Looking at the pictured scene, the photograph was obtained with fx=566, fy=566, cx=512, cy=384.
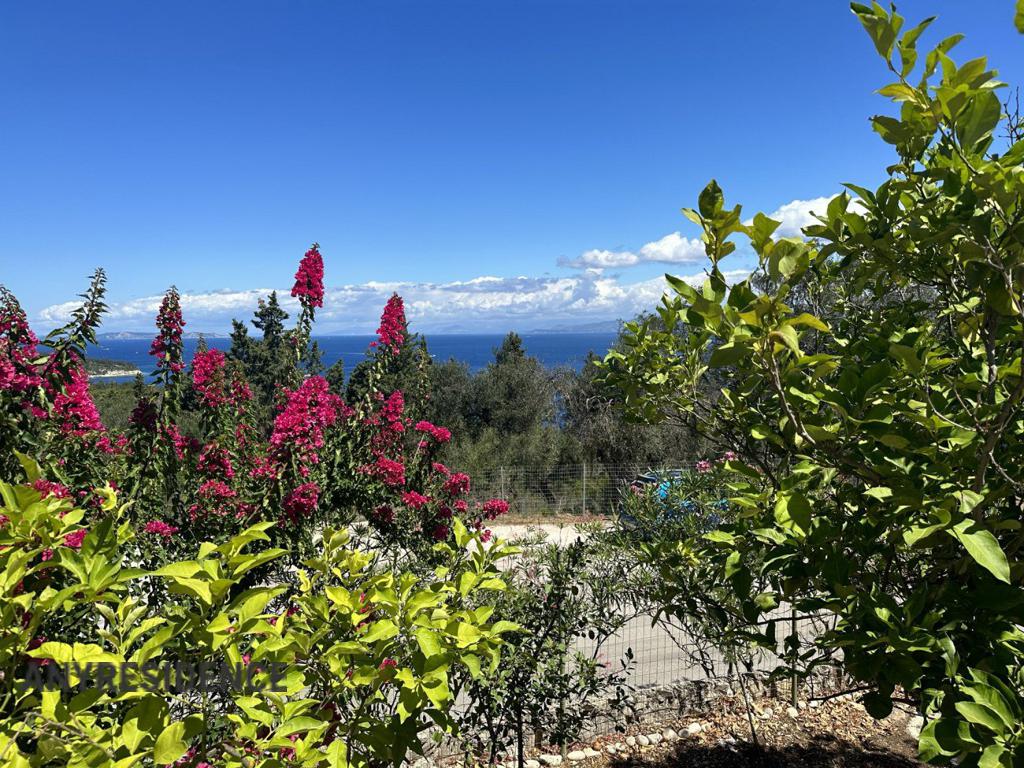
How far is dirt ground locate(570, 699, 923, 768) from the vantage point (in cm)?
356

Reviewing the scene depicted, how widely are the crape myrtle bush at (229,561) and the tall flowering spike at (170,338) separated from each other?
11 millimetres

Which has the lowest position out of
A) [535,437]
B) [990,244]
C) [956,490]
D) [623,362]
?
[535,437]

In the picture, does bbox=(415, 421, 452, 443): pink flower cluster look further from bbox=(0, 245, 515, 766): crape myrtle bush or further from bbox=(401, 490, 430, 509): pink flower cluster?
bbox=(401, 490, 430, 509): pink flower cluster

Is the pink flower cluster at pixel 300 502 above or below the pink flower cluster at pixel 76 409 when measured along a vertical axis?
below

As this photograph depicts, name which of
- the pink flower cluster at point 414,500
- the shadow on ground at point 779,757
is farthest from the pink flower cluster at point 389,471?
the shadow on ground at point 779,757

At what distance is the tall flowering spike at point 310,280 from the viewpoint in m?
4.55

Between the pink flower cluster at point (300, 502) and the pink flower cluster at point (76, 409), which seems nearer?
the pink flower cluster at point (76, 409)

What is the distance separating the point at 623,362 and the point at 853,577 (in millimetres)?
1069

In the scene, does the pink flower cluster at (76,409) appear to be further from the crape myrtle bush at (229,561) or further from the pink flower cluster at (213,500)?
the pink flower cluster at (213,500)

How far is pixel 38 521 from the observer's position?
3.84 ft

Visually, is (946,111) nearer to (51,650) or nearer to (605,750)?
(51,650)

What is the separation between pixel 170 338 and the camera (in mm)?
3570

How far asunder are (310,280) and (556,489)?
10.4 m

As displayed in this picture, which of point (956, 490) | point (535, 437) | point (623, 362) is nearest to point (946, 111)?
point (956, 490)
